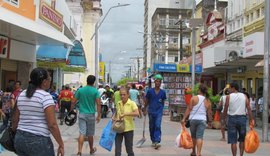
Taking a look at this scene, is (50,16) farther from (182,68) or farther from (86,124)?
(86,124)

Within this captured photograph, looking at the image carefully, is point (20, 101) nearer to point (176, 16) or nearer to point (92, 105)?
point (92, 105)

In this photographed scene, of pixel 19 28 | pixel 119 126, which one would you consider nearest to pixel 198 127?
pixel 119 126

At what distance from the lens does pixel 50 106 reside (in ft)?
17.1

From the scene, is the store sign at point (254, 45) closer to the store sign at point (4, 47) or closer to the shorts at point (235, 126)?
the store sign at point (4, 47)

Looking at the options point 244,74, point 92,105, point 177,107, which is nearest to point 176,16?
point 244,74

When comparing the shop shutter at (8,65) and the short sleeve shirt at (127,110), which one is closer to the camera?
the short sleeve shirt at (127,110)

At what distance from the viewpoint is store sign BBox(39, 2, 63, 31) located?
21.2 meters

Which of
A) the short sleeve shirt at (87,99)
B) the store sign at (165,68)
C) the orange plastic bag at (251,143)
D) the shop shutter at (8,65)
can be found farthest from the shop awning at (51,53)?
the orange plastic bag at (251,143)

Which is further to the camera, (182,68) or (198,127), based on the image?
(182,68)

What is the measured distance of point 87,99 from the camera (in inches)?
412

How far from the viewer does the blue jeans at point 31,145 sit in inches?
205

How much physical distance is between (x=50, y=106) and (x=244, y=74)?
26.9m

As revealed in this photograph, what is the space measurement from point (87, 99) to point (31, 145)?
5.27 metres

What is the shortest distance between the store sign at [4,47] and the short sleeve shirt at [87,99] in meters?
9.54
